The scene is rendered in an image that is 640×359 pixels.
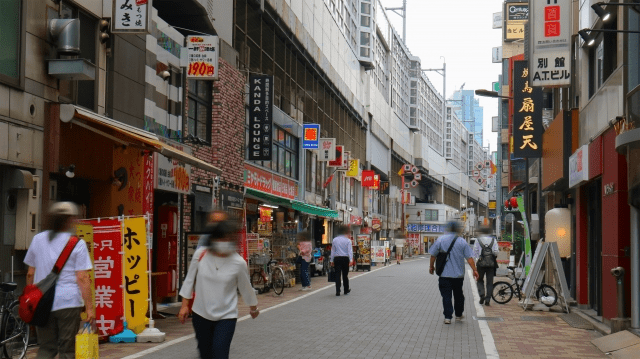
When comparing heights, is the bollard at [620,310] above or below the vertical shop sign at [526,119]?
below

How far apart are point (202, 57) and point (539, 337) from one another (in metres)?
11.4

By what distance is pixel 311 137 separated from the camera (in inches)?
1518

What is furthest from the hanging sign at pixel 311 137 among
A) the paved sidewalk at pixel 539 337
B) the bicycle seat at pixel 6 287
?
the bicycle seat at pixel 6 287

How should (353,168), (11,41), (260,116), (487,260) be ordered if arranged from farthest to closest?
(353,168), (260,116), (487,260), (11,41)

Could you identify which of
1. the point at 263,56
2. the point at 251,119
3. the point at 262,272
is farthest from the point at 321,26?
the point at 262,272

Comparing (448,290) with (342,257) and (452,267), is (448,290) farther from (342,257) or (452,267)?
(342,257)

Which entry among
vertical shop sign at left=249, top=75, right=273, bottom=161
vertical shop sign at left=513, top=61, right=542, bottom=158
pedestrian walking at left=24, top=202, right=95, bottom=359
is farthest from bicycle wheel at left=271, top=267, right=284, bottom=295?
pedestrian walking at left=24, top=202, right=95, bottom=359

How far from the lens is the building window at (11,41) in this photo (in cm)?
1185

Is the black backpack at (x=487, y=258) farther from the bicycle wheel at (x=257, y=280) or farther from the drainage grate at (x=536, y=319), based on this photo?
the bicycle wheel at (x=257, y=280)

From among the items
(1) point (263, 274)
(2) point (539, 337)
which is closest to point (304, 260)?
(1) point (263, 274)

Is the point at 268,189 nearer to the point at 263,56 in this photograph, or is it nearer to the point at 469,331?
the point at 263,56

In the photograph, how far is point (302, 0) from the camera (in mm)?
40188

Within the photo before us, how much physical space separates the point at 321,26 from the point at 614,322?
34.2 metres

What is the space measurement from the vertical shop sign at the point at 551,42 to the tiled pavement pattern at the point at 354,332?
572 centimetres
